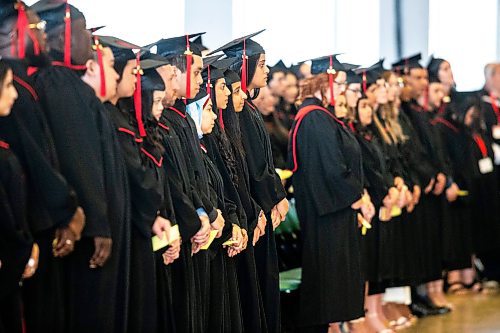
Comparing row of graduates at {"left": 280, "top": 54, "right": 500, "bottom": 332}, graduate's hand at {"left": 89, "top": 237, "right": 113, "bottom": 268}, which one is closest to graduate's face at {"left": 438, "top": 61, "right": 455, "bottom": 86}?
row of graduates at {"left": 280, "top": 54, "right": 500, "bottom": 332}

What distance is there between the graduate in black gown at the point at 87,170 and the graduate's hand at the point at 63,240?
0.45 feet

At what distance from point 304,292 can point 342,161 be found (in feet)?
3.28

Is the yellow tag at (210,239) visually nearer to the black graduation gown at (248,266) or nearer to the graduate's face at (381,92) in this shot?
the black graduation gown at (248,266)

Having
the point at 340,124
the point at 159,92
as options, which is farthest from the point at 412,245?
the point at 159,92

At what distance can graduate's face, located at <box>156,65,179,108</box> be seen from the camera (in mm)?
5492

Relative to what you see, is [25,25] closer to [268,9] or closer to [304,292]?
[304,292]

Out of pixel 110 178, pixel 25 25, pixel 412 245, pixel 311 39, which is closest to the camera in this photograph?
pixel 25 25

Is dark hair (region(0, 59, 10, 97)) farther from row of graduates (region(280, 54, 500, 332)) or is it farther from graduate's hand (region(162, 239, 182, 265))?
row of graduates (region(280, 54, 500, 332))

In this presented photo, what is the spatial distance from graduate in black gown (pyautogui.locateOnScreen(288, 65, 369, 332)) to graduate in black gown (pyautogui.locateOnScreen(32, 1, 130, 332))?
282 cm

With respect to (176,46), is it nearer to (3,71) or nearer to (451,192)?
(3,71)

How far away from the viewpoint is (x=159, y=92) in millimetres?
5281

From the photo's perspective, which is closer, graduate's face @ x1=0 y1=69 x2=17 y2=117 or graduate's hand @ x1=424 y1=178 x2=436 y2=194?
graduate's face @ x1=0 y1=69 x2=17 y2=117

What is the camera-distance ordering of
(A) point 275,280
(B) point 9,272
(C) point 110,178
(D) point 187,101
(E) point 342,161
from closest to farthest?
(B) point 9,272
(C) point 110,178
(D) point 187,101
(A) point 275,280
(E) point 342,161

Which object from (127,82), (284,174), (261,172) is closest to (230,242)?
(261,172)
